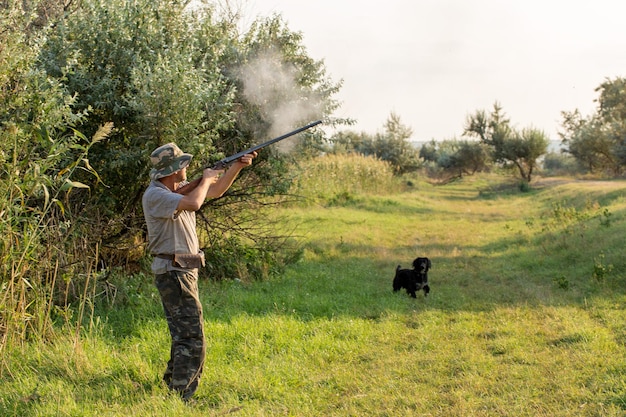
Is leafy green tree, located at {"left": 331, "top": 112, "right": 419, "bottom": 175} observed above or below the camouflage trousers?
above

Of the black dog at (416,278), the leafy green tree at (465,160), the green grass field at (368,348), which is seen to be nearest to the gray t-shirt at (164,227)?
the green grass field at (368,348)

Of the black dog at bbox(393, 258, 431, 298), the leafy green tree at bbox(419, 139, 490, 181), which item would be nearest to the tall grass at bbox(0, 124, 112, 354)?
the black dog at bbox(393, 258, 431, 298)

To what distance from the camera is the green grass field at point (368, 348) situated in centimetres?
498

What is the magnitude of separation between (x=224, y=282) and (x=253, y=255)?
117cm

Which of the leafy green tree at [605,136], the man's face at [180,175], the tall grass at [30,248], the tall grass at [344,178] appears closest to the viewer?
the man's face at [180,175]

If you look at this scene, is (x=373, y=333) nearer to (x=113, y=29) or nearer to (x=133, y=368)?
(x=133, y=368)

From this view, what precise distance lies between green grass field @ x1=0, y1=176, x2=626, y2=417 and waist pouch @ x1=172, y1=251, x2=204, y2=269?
1157mm

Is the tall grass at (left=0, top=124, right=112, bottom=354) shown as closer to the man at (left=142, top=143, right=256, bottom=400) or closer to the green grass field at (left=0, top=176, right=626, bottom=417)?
the green grass field at (left=0, top=176, right=626, bottom=417)

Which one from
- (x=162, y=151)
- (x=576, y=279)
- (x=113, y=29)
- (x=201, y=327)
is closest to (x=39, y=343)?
(x=201, y=327)

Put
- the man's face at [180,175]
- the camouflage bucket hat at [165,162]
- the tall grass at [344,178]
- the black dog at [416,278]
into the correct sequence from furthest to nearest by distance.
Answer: the tall grass at [344,178], the black dog at [416,278], the man's face at [180,175], the camouflage bucket hat at [165,162]

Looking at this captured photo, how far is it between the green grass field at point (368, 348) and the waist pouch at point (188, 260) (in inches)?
45.6

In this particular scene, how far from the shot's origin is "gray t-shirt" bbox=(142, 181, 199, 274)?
4.86 meters

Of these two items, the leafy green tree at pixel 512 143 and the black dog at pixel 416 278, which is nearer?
the black dog at pixel 416 278

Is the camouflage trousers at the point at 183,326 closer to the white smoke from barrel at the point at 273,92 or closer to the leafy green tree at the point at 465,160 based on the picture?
the white smoke from barrel at the point at 273,92
